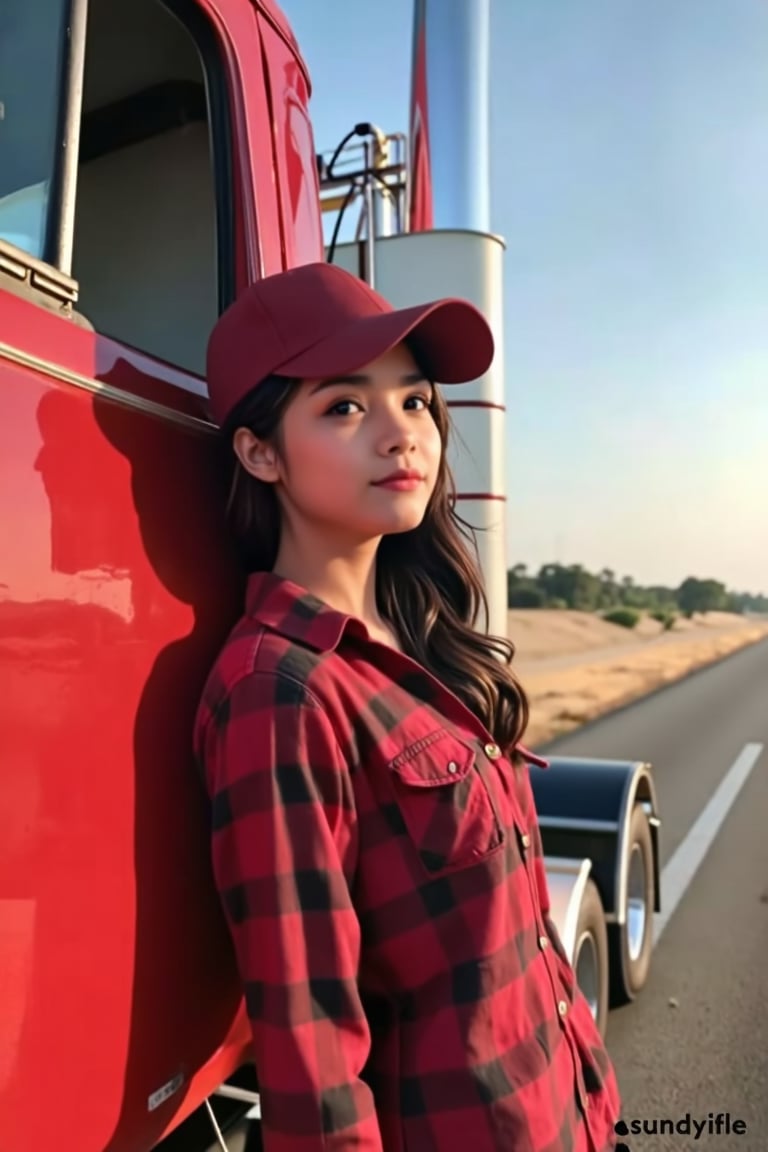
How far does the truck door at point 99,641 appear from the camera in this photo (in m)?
1.06

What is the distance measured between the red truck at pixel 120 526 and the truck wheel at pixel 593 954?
151cm

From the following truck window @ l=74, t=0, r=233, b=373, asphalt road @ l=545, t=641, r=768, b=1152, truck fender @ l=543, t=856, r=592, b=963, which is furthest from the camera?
asphalt road @ l=545, t=641, r=768, b=1152

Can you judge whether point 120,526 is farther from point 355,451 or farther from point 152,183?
point 152,183

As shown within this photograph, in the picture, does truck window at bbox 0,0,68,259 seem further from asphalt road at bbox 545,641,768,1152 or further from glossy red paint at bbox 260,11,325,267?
asphalt road at bbox 545,641,768,1152

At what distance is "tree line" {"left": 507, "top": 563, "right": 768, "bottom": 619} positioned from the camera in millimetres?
61844

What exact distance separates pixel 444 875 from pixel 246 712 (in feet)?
1.19

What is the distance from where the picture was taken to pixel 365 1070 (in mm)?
1294

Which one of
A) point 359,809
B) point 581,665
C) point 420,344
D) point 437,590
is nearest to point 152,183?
point 420,344

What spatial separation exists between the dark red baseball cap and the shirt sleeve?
0.47 m

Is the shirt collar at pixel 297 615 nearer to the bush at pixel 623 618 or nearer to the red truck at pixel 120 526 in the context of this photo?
the red truck at pixel 120 526

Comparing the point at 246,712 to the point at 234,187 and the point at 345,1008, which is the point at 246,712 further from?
the point at 234,187

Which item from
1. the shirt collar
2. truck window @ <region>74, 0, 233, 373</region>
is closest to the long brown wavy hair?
the shirt collar

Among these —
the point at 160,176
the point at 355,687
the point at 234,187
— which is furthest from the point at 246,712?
the point at 160,176

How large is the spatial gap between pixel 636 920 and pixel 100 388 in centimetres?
358
